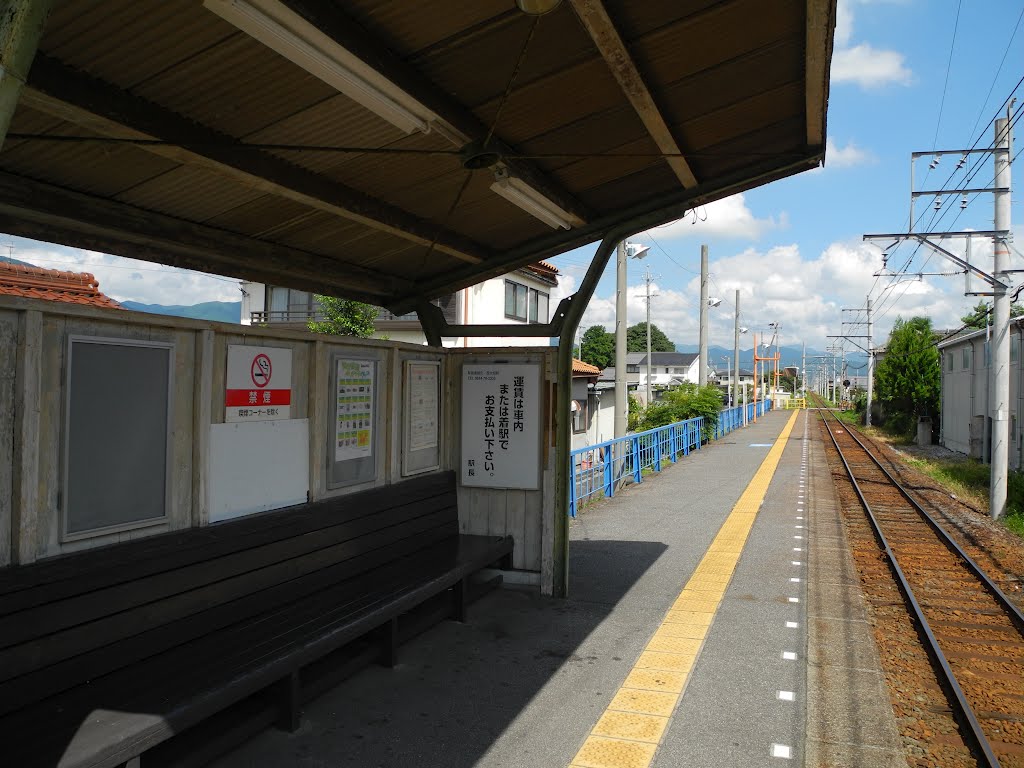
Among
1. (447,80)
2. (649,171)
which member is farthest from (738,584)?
(447,80)

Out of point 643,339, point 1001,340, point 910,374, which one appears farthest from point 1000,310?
point 643,339

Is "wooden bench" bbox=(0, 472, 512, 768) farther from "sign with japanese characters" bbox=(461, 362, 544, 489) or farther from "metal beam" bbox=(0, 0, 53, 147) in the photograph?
"metal beam" bbox=(0, 0, 53, 147)

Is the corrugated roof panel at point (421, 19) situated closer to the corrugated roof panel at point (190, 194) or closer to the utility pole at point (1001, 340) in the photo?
the corrugated roof panel at point (190, 194)

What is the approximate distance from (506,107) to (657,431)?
44.1 feet

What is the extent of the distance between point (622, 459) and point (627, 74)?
412 inches

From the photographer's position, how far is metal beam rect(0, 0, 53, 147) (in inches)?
73.1

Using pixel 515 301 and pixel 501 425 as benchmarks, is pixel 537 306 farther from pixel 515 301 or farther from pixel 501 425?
pixel 501 425

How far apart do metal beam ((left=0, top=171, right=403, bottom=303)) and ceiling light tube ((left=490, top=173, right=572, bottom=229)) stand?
1.74 m

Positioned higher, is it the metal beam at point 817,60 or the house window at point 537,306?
the house window at point 537,306

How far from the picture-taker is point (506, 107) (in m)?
4.54

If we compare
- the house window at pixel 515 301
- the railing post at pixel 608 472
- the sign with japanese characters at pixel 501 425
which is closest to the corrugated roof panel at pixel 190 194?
Result: the sign with japanese characters at pixel 501 425

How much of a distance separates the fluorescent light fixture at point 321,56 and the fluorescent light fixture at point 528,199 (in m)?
0.92

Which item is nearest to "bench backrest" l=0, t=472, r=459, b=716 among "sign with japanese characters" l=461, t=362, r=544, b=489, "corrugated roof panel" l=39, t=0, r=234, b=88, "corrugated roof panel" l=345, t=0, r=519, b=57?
"sign with japanese characters" l=461, t=362, r=544, b=489

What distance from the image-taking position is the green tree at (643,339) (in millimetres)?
106750
